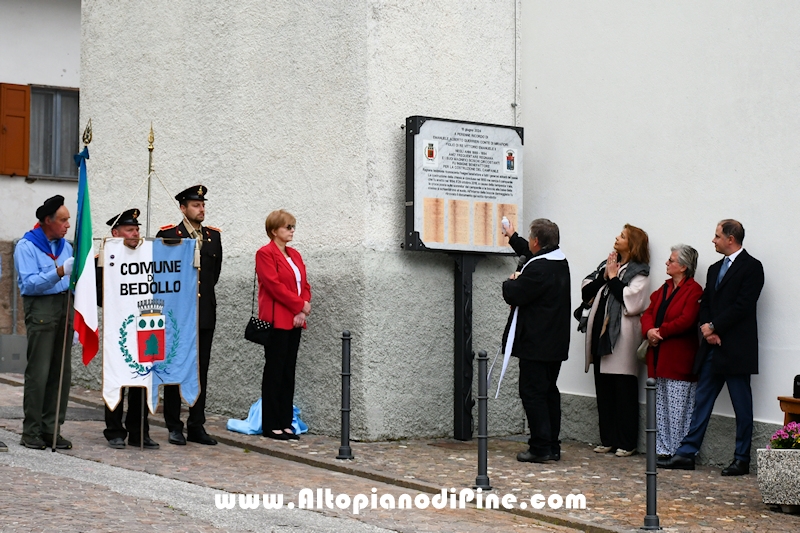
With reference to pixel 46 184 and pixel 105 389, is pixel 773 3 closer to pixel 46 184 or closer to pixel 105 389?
pixel 105 389

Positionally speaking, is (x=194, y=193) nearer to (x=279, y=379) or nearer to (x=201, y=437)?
(x=279, y=379)

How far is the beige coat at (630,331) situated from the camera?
10.6m

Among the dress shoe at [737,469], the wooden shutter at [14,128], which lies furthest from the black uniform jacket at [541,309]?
the wooden shutter at [14,128]

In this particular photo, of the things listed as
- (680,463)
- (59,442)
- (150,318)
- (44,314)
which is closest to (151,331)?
(150,318)

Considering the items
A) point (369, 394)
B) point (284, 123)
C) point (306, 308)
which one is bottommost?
point (369, 394)

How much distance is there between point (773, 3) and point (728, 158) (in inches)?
52.3

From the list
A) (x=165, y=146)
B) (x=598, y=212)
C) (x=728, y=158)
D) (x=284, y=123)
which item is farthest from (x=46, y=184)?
(x=728, y=158)

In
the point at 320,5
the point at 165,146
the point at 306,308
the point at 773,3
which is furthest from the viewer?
the point at 165,146

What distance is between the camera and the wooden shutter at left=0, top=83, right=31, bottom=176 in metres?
18.4

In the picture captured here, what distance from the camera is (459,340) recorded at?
1146cm

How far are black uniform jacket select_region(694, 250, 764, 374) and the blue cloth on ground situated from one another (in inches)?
156

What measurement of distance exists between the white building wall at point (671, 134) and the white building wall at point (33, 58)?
9.53 meters

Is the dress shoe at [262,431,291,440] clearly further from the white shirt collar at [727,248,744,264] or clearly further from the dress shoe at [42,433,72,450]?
the white shirt collar at [727,248,744,264]

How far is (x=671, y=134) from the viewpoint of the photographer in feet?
35.1
